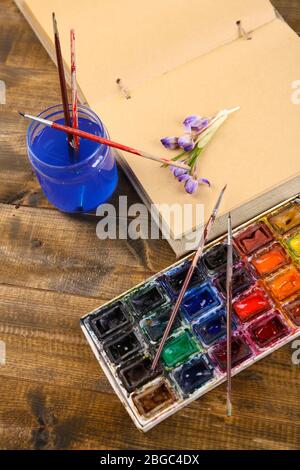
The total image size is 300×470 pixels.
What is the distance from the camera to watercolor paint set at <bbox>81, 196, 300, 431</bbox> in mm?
798

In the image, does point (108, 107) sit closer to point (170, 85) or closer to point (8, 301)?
point (170, 85)

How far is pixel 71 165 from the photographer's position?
816mm

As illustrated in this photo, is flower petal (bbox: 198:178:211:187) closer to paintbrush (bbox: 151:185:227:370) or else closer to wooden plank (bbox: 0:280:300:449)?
paintbrush (bbox: 151:185:227:370)

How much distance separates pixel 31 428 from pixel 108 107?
0.45 metres

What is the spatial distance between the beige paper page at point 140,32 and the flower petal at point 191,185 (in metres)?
0.19

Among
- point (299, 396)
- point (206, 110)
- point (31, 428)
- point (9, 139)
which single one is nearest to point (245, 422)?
point (299, 396)

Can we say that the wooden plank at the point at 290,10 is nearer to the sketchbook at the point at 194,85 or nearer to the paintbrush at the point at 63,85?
→ the sketchbook at the point at 194,85

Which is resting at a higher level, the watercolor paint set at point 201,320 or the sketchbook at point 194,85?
the sketchbook at point 194,85

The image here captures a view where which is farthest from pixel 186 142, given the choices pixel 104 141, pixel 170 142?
pixel 104 141

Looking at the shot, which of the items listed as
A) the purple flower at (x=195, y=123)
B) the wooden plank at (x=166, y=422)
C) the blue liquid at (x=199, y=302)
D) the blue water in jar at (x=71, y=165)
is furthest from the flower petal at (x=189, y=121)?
the wooden plank at (x=166, y=422)

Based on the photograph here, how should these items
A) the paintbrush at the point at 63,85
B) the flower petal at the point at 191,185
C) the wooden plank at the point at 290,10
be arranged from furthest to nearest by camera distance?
1. the wooden plank at the point at 290,10
2. the flower petal at the point at 191,185
3. the paintbrush at the point at 63,85

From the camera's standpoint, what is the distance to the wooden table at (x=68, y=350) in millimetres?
808

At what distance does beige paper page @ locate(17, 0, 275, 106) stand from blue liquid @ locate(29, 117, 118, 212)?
105 mm

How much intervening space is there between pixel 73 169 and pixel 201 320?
0.25m
